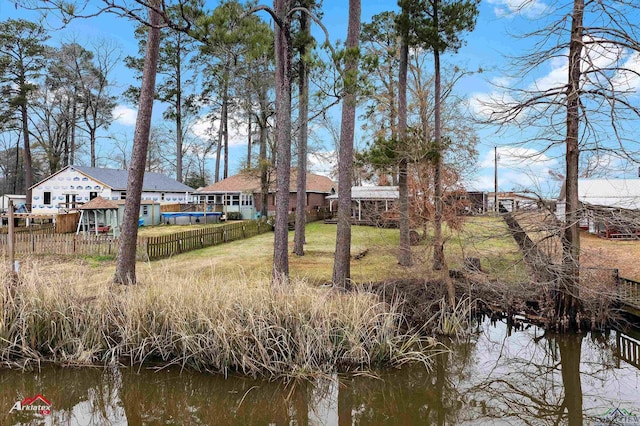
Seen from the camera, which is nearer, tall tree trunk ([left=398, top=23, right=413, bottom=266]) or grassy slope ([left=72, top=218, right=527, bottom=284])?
grassy slope ([left=72, top=218, right=527, bottom=284])

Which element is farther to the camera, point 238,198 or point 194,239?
point 238,198

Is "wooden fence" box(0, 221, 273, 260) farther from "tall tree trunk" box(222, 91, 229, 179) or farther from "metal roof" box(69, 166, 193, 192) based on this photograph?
"tall tree trunk" box(222, 91, 229, 179)

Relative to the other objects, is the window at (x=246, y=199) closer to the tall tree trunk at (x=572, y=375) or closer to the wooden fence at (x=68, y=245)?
the wooden fence at (x=68, y=245)

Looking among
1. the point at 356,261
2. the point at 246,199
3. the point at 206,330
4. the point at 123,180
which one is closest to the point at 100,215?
the point at 123,180

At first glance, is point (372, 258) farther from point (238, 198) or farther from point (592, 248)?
point (238, 198)

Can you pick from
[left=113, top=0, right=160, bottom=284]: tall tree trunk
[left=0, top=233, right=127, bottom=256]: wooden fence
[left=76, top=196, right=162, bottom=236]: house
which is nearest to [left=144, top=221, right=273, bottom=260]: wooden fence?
[left=0, top=233, right=127, bottom=256]: wooden fence

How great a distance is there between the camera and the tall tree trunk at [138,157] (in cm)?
909

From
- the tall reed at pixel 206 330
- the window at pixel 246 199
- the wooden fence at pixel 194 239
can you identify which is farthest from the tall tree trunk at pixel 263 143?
the tall reed at pixel 206 330

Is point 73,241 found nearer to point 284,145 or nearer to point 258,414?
point 284,145

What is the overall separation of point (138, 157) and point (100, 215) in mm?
13570

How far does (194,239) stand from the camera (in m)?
16.9

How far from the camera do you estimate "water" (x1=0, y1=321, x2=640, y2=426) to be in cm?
471

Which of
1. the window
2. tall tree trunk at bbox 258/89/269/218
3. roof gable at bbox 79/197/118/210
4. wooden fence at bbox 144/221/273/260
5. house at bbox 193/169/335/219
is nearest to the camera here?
wooden fence at bbox 144/221/273/260

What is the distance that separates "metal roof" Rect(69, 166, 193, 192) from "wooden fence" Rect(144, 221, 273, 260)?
10.4 m
